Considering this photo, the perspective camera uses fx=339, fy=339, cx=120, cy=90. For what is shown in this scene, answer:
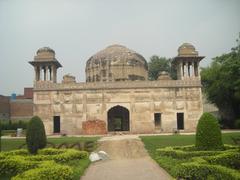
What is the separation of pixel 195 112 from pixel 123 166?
57.1ft

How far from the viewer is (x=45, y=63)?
2962 cm

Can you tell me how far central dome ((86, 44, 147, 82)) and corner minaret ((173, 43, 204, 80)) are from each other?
446 centimetres

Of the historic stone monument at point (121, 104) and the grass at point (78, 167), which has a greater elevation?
the historic stone monument at point (121, 104)

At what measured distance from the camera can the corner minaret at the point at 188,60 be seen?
2936cm

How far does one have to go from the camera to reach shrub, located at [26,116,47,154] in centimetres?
1411

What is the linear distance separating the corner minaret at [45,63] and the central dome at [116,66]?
14.3 ft

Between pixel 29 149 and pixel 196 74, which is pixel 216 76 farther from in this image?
pixel 29 149

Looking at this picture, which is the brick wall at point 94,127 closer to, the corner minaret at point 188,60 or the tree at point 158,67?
the corner minaret at point 188,60

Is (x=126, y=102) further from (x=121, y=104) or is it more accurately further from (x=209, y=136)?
(x=209, y=136)

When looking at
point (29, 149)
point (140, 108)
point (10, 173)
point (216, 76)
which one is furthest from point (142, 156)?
point (216, 76)

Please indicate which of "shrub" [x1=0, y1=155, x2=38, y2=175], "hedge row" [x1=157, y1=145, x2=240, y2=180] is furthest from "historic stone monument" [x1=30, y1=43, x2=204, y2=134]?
"shrub" [x1=0, y1=155, x2=38, y2=175]

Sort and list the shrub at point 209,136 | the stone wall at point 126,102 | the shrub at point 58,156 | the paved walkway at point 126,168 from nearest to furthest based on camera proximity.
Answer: the paved walkway at point 126,168, the shrub at point 58,156, the shrub at point 209,136, the stone wall at point 126,102

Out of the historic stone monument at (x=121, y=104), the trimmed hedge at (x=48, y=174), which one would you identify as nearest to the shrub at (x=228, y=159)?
the trimmed hedge at (x=48, y=174)

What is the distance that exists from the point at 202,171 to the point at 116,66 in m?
23.7
